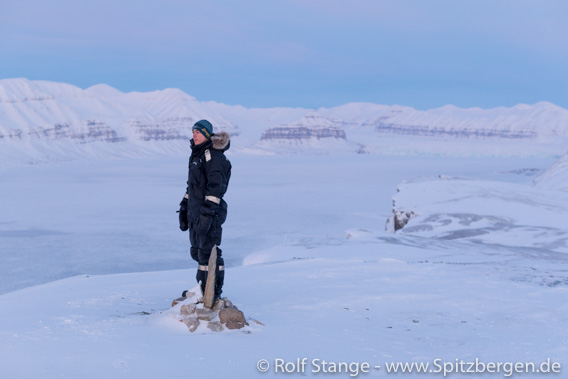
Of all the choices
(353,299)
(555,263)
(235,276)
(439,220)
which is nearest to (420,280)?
(353,299)

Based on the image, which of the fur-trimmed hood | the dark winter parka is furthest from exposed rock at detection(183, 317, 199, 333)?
the fur-trimmed hood

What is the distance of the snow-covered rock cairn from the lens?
20.8 feet

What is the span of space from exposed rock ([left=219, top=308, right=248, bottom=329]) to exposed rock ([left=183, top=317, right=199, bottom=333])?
0.28 metres

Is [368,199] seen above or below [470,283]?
below

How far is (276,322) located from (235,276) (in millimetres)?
3690

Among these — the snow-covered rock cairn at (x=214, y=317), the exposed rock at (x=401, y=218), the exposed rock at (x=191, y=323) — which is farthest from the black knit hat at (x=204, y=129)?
the exposed rock at (x=401, y=218)

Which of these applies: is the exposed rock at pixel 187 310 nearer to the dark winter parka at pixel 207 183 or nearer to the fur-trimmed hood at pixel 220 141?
the dark winter parka at pixel 207 183

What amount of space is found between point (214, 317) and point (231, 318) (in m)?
0.23

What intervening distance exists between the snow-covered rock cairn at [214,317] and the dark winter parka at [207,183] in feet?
2.81

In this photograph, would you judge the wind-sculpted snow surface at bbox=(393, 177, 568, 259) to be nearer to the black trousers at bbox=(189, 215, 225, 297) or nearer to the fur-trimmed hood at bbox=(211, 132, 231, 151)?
the black trousers at bbox=(189, 215, 225, 297)

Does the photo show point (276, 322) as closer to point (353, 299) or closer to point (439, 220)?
point (353, 299)

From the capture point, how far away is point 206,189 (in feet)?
22.1

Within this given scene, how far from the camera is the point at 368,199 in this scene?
5834cm

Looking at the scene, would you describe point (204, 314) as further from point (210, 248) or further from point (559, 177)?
point (559, 177)
